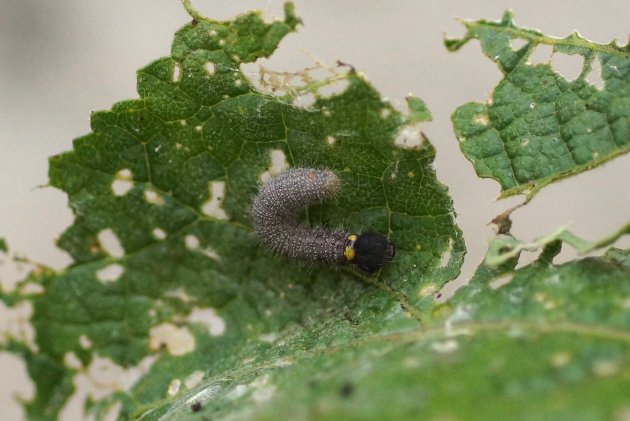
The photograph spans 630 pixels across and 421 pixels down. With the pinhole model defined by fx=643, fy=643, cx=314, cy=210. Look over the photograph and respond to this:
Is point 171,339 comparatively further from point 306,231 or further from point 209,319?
point 306,231

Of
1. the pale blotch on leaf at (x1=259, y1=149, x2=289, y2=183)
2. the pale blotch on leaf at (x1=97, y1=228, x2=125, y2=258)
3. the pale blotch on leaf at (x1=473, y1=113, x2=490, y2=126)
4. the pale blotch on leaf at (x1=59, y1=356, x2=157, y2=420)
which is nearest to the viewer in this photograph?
the pale blotch on leaf at (x1=473, y1=113, x2=490, y2=126)

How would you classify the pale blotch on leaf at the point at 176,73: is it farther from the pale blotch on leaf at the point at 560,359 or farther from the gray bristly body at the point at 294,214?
the pale blotch on leaf at the point at 560,359

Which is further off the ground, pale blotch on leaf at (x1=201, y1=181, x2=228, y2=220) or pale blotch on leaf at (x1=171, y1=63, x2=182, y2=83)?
pale blotch on leaf at (x1=171, y1=63, x2=182, y2=83)

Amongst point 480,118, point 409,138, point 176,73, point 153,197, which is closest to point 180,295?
point 153,197

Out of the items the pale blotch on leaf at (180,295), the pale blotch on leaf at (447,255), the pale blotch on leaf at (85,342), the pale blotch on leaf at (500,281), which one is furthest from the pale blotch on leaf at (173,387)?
the pale blotch on leaf at (500,281)

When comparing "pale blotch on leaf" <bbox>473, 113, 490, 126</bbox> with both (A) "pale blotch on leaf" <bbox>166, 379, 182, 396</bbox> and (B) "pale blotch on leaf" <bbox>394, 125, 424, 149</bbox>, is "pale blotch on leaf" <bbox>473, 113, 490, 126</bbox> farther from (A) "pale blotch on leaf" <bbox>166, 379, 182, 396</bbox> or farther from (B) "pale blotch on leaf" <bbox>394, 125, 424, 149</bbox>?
(A) "pale blotch on leaf" <bbox>166, 379, 182, 396</bbox>

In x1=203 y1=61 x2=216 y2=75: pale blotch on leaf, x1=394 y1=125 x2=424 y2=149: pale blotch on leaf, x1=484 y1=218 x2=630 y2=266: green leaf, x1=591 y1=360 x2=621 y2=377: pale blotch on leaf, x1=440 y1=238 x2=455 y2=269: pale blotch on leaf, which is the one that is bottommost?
x1=591 y1=360 x2=621 y2=377: pale blotch on leaf

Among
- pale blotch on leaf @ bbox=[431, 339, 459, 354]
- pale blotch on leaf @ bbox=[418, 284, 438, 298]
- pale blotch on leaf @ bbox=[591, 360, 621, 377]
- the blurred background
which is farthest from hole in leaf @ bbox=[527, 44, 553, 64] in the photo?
the blurred background
